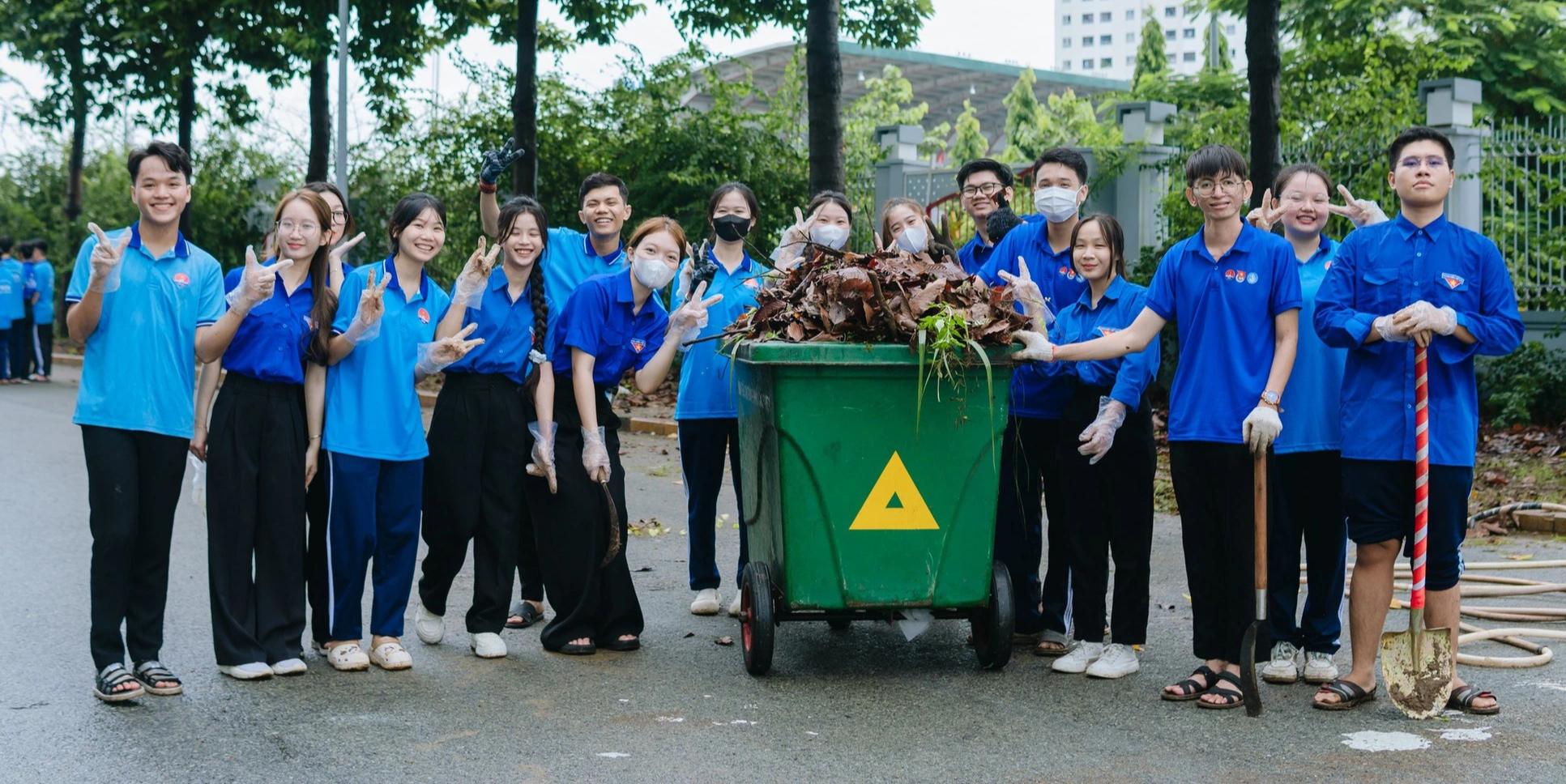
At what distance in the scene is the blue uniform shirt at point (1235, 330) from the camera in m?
5.03

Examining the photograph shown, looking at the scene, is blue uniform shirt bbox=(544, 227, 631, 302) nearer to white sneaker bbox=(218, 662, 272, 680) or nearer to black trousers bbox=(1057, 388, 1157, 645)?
white sneaker bbox=(218, 662, 272, 680)

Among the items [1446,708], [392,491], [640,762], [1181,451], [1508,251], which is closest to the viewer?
[640,762]

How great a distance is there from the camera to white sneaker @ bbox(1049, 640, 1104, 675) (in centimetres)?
555

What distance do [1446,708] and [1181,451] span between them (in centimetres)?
113

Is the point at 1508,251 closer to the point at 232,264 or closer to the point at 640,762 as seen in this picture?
the point at 640,762

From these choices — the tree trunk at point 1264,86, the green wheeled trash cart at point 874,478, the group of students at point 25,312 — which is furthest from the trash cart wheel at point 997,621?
the group of students at point 25,312

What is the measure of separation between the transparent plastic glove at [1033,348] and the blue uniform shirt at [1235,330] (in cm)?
43

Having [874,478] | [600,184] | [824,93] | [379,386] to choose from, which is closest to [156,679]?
[379,386]

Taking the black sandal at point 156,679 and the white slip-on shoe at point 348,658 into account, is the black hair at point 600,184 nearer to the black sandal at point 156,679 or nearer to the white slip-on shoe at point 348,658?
the white slip-on shoe at point 348,658

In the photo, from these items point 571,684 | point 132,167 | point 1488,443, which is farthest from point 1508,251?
point 132,167

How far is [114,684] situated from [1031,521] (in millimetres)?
3254

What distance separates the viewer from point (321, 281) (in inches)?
215

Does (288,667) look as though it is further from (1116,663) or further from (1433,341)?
(1433,341)

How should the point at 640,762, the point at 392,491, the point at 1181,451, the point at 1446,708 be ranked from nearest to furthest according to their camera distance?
the point at 640,762
the point at 1446,708
the point at 1181,451
the point at 392,491
